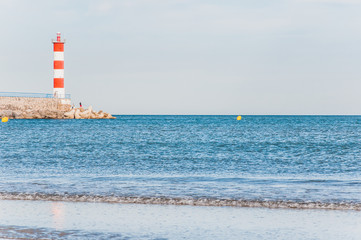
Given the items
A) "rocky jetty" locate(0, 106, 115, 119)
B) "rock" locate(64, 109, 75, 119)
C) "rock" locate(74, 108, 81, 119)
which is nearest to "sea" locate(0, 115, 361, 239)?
"rock" locate(64, 109, 75, 119)

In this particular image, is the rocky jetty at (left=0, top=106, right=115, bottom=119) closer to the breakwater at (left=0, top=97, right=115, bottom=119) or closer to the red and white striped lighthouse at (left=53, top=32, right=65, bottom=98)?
the breakwater at (left=0, top=97, right=115, bottom=119)

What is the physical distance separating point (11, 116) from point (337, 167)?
220 feet

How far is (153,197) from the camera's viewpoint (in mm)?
10820

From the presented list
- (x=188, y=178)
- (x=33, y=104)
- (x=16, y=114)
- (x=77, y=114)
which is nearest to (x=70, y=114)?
(x=77, y=114)

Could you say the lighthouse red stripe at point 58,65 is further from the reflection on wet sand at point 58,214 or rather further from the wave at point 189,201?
the reflection on wet sand at point 58,214

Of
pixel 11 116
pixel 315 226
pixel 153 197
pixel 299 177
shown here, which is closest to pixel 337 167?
pixel 299 177

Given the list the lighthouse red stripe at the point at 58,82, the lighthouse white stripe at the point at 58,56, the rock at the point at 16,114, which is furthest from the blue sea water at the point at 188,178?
the rock at the point at 16,114

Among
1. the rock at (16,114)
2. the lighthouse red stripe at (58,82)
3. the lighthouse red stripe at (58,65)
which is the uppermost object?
the lighthouse red stripe at (58,65)

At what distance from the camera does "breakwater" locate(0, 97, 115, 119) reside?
7606 centimetres

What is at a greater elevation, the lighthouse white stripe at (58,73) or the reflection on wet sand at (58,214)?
the lighthouse white stripe at (58,73)

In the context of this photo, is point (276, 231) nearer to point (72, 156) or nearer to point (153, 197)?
point (153, 197)

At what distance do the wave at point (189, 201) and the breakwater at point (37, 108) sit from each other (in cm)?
6410

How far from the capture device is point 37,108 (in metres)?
79.6

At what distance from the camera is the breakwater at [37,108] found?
2995 inches
